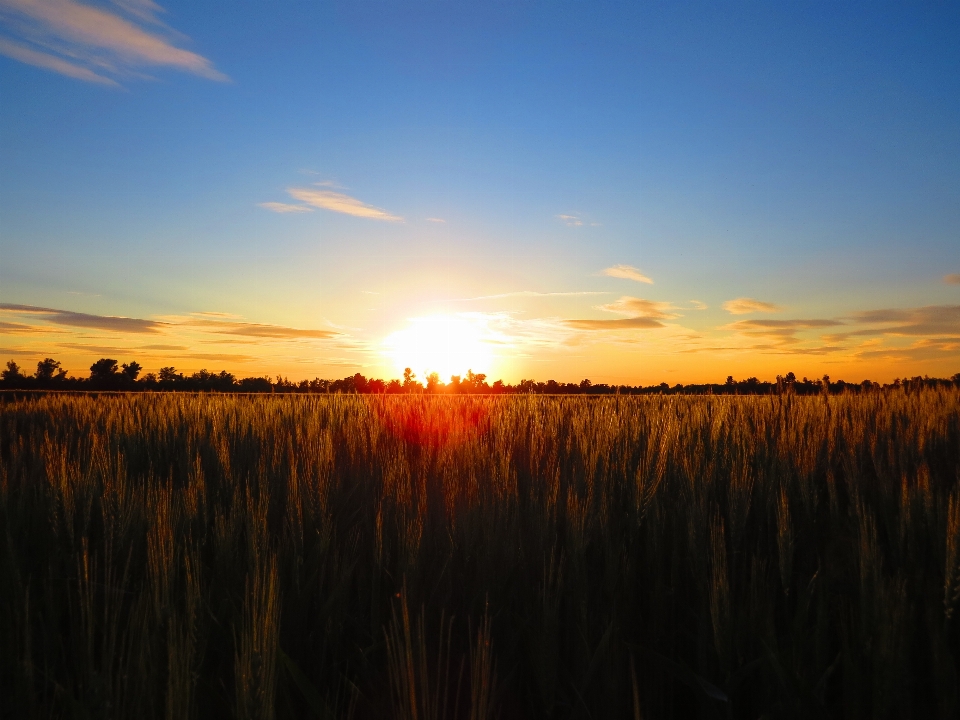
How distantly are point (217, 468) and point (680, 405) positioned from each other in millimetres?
5410

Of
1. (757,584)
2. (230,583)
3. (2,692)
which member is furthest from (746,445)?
(2,692)

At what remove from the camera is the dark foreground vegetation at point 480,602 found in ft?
4.09

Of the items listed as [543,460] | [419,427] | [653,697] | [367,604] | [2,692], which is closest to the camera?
[2,692]

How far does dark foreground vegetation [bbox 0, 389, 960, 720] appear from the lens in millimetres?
1245

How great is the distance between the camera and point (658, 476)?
7.92 feet

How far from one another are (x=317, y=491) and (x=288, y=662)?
110 centimetres

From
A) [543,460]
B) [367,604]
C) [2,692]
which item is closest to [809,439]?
[543,460]

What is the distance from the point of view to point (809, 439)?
3.92 metres

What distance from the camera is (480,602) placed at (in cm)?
166

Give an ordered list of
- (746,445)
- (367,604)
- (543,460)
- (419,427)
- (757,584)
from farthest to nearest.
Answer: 1. (419,427)
2. (746,445)
3. (543,460)
4. (367,604)
5. (757,584)

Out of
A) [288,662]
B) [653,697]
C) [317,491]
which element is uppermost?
[317,491]

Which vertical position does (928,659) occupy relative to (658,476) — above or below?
below

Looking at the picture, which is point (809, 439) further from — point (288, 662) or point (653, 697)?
point (288, 662)

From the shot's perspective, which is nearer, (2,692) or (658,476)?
(2,692)
